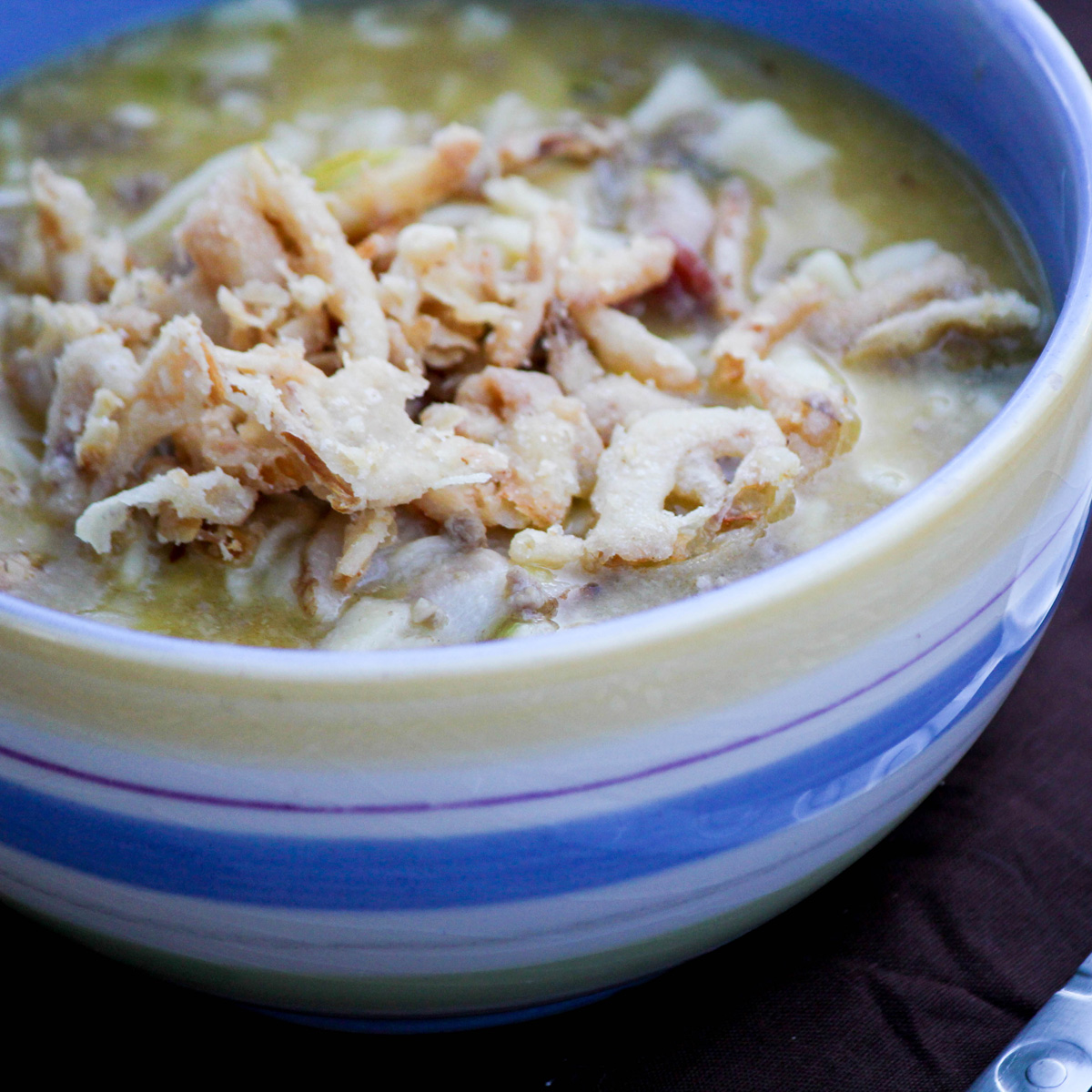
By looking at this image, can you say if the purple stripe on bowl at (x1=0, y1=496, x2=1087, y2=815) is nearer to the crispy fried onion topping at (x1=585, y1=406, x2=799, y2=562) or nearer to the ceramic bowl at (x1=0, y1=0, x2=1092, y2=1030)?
the ceramic bowl at (x1=0, y1=0, x2=1092, y2=1030)

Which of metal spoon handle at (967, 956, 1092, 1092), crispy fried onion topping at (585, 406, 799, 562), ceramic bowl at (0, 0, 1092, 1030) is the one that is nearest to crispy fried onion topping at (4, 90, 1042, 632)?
crispy fried onion topping at (585, 406, 799, 562)

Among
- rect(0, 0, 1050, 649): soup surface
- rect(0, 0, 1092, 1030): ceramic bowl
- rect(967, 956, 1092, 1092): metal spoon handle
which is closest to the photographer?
rect(0, 0, 1092, 1030): ceramic bowl

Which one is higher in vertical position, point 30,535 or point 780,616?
point 780,616

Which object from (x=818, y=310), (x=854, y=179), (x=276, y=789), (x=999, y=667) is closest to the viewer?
(x=276, y=789)

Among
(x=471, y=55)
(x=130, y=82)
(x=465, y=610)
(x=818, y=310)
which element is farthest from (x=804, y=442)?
(x=130, y=82)

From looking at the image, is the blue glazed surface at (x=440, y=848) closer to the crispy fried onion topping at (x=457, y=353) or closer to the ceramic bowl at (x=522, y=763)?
the ceramic bowl at (x=522, y=763)

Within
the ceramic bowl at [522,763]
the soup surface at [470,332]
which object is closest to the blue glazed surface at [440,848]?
the ceramic bowl at [522,763]

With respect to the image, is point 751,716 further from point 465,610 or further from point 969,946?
point 969,946
